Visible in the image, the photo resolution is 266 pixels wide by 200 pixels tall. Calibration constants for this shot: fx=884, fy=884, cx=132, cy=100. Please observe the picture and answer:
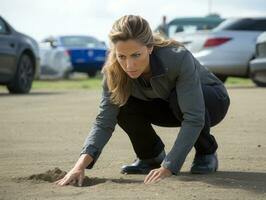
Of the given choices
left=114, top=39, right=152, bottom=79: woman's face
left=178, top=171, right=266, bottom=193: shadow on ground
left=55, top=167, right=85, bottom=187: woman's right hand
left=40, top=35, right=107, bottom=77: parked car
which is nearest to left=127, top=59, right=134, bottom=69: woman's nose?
left=114, top=39, right=152, bottom=79: woman's face

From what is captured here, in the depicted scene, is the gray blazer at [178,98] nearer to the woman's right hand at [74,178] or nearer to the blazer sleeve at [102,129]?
the blazer sleeve at [102,129]

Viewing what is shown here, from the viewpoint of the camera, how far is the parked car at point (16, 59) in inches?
641

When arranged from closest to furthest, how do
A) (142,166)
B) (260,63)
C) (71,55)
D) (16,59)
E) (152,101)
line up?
1. (152,101)
2. (142,166)
3. (260,63)
4. (16,59)
5. (71,55)

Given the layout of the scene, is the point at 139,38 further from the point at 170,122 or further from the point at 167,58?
the point at 170,122

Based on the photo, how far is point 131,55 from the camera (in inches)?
213

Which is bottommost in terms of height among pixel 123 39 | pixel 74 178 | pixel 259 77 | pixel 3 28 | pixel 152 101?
pixel 259 77

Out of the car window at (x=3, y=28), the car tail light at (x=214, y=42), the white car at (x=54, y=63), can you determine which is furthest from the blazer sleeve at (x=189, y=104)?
the white car at (x=54, y=63)

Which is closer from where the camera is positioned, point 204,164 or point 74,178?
point 74,178

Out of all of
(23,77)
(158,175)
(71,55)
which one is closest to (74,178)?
(158,175)

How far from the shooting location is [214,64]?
1806cm

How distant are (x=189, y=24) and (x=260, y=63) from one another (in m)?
7.82

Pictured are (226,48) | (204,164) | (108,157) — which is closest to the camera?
(204,164)

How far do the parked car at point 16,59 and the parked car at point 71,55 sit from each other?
11075 millimetres

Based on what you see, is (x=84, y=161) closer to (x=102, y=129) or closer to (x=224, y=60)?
(x=102, y=129)
